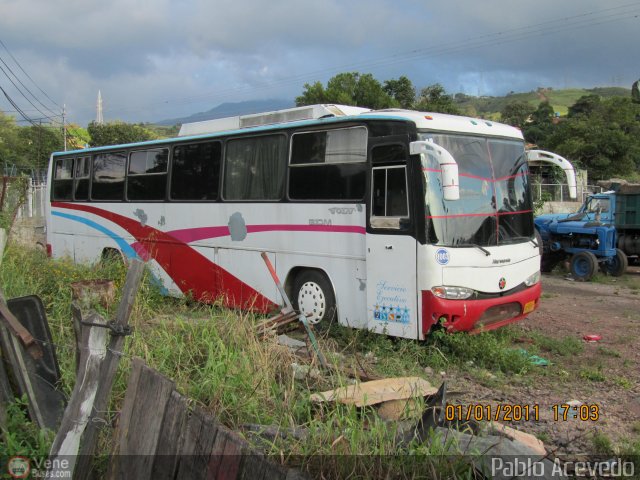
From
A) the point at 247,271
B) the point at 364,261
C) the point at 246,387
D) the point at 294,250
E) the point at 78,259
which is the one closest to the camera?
the point at 246,387

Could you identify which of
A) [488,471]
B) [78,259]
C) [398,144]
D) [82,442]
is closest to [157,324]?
[82,442]

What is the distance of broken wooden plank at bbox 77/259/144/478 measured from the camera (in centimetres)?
318

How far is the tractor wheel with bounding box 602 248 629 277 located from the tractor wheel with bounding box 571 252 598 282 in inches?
40.8

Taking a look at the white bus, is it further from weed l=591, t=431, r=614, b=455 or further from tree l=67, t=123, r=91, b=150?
tree l=67, t=123, r=91, b=150

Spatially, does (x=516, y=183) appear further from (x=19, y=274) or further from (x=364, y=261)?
(x=19, y=274)

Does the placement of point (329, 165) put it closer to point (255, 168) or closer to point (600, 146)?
point (255, 168)

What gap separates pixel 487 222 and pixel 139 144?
688 cm

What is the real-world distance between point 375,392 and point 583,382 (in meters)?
2.91

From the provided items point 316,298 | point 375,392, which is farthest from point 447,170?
point 316,298

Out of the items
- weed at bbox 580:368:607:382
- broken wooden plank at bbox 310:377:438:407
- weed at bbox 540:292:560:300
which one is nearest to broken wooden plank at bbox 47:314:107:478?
broken wooden plank at bbox 310:377:438:407

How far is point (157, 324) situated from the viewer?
18.9 ft

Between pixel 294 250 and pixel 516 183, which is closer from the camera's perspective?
pixel 516 183

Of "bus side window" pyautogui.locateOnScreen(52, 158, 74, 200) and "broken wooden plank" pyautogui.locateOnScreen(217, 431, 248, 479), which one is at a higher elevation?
"bus side window" pyautogui.locateOnScreen(52, 158, 74, 200)

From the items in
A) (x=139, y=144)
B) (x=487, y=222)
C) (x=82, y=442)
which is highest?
(x=139, y=144)
